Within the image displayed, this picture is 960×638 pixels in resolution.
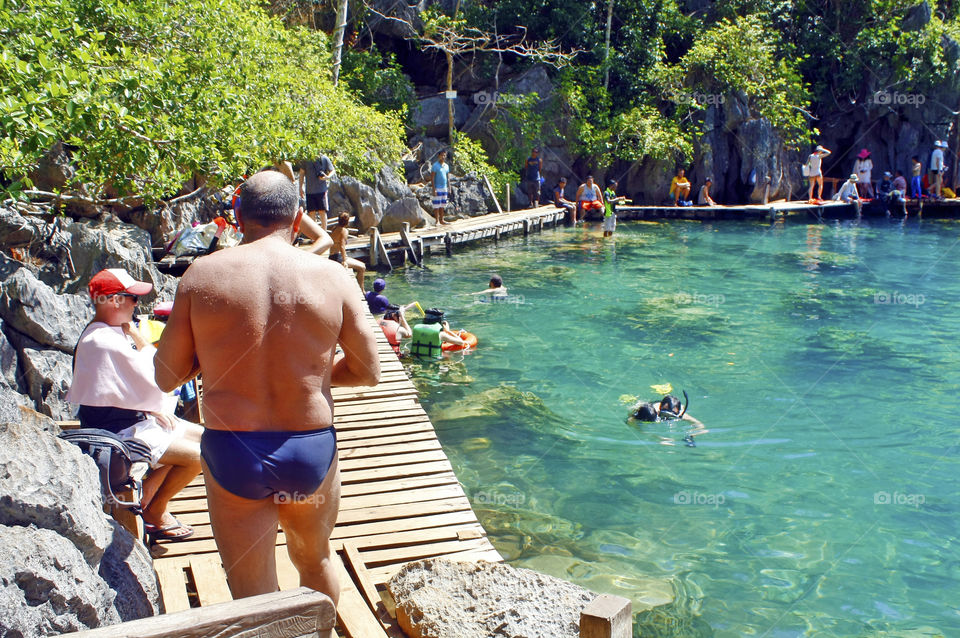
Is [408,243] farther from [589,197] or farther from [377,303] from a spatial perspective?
[589,197]

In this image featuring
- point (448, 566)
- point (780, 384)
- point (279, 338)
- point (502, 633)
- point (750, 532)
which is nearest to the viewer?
point (279, 338)

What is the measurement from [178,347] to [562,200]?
25.1m

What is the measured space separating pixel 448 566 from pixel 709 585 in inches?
118

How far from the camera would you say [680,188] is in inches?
1153

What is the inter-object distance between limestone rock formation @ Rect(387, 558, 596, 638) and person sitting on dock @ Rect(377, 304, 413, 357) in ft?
22.3

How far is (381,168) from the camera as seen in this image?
2167cm

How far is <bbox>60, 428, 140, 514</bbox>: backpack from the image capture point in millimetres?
3946

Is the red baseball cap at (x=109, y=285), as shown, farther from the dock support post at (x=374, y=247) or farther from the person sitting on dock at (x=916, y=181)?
the person sitting on dock at (x=916, y=181)

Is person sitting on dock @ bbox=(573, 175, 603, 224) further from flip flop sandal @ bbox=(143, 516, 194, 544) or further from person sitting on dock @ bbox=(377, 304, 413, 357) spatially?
flip flop sandal @ bbox=(143, 516, 194, 544)

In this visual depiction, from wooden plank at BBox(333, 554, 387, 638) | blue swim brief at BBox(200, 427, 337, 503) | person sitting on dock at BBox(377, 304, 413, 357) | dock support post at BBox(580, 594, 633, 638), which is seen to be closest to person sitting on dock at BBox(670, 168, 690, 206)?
person sitting on dock at BBox(377, 304, 413, 357)

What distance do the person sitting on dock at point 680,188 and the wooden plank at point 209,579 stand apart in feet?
87.7

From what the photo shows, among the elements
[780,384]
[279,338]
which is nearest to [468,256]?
[780,384]

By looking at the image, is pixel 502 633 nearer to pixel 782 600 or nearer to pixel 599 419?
pixel 782 600

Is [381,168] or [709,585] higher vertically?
[381,168]
